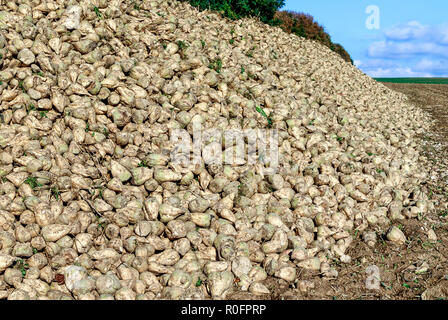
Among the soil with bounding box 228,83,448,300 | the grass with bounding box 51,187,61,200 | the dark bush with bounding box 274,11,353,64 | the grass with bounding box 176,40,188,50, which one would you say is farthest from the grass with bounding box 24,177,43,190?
the dark bush with bounding box 274,11,353,64

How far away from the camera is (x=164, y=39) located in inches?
258

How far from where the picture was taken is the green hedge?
10.6 meters

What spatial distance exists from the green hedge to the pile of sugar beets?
371 centimetres

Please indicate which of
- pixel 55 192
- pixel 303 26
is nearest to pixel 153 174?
pixel 55 192

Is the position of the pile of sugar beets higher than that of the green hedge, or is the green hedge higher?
the green hedge

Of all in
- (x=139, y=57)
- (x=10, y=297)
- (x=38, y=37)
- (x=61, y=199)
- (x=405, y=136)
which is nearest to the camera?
(x=10, y=297)

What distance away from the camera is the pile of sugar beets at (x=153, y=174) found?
12.4ft

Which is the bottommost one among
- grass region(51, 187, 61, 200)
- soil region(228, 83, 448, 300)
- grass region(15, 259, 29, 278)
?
soil region(228, 83, 448, 300)

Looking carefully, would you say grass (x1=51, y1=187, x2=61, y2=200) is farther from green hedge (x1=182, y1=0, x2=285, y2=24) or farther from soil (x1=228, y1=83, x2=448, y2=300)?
green hedge (x1=182, y1=0, x2=285, y2=24)

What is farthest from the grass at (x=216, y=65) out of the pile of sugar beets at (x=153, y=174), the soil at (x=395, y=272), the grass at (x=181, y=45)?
the soil at (x=395, y=272)

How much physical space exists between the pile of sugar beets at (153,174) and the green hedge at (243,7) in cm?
371

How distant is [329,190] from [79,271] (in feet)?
11.3

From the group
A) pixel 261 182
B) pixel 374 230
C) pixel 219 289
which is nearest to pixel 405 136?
pixel 374 230

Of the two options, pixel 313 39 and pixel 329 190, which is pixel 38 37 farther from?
pixel 313 39
